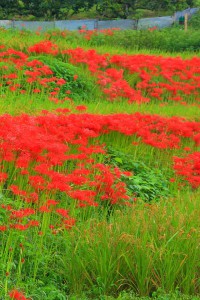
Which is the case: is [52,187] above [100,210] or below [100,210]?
above

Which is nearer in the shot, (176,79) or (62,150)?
(62,150)

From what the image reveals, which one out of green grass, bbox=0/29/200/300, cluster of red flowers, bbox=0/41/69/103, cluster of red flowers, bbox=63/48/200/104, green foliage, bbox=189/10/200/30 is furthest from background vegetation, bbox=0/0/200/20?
green grass, bbox=0/29/200/300

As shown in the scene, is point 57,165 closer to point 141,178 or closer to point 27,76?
point 141,178

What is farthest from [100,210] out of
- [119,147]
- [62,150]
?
[119,147]

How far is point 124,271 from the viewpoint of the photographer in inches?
205

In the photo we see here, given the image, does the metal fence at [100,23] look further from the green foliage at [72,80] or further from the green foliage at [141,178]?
the green foliage at [141,178]

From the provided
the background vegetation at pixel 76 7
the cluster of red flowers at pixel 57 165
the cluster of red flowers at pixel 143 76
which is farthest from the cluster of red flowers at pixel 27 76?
the background vegetation at pixel 76 7

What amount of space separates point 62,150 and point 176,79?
9802mm

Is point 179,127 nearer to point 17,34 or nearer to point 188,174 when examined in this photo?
point 188,174

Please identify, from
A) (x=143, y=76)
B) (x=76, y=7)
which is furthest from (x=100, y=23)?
(x=143, y=76)

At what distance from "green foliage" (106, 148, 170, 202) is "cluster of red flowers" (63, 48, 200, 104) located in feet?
14.7

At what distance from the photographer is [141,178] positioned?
8.04 m

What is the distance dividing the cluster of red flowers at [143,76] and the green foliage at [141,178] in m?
4.49

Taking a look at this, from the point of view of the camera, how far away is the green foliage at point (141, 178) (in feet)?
25.0
